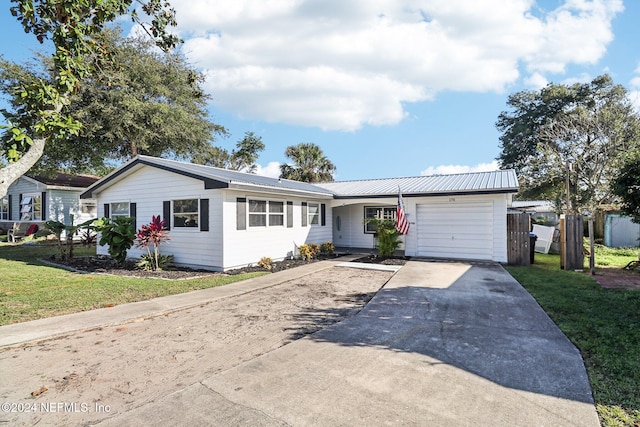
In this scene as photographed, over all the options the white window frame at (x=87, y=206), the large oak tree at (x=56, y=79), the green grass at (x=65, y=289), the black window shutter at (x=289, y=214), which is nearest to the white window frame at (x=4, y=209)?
the white window frame at (x=87, y=206)

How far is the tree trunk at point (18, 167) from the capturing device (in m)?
6.09

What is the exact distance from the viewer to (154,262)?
1110 cm

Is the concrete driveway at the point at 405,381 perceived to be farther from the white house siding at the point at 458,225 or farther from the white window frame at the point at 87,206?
the white window frame at the point at 87,206

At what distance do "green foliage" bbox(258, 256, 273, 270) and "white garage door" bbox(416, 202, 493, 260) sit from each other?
6195 mm

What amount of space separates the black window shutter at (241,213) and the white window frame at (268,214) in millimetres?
172

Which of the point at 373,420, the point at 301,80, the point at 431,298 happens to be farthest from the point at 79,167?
the point at 373,420

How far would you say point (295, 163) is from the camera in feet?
92.6

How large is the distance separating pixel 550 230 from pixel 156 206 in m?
17.0

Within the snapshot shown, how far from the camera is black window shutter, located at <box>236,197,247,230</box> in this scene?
35.4ft

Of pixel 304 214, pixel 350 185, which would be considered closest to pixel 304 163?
pixel 350 185

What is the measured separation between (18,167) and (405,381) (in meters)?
7.57

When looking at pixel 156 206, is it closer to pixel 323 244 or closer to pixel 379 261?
pixel 323 244

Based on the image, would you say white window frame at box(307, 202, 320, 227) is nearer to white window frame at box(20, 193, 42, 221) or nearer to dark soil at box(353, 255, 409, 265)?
dark soil at box(353, 255, 409, 265)

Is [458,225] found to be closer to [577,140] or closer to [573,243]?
[573,243]
